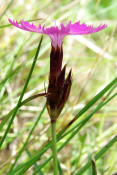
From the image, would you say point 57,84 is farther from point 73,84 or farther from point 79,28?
point 73,84

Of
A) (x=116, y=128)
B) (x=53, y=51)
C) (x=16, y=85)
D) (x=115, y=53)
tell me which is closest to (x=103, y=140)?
(x=116, y=128)

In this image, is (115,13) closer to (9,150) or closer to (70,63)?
(70,63)

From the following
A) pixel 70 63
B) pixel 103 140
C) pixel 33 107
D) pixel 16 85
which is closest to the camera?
pixel 103 140

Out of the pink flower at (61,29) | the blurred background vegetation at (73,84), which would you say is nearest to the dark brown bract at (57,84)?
the pink flower at (61,29)

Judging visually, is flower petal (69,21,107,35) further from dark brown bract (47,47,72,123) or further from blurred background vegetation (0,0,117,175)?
blurred background vegetation (0,0,117,175)

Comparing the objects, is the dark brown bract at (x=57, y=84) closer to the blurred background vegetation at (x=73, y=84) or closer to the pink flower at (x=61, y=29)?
the pink flower at (x=61, y=29)

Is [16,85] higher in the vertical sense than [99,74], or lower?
higher

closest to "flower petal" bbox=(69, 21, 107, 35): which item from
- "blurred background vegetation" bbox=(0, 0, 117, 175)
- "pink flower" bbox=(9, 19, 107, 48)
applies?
"pink flower" bbox=(9, 19, 107, 48)

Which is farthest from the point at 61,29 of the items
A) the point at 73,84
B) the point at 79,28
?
the point at 73,84
